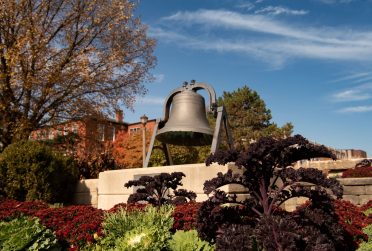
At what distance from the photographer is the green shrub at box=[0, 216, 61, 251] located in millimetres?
4820

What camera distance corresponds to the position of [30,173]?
34.6ft

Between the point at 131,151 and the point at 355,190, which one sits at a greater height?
the point at 131,151

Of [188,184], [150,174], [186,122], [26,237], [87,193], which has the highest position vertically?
[186,122]

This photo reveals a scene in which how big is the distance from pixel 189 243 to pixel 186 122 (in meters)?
4.50

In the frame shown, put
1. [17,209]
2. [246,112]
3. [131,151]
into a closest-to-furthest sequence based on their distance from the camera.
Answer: [17,209], [131,151], [246,112]

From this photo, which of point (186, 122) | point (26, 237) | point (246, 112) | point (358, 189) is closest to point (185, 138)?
point (186, 122)

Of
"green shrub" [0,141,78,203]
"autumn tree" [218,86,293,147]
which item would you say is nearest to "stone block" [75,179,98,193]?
"green shrub" [0,141,78,203]

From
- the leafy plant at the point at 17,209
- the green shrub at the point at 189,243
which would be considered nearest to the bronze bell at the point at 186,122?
the leafy plant at the point at 17,209

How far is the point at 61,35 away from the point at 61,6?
4.26ft

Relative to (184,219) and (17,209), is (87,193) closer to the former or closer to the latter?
(17,209)

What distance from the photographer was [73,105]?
1727cm

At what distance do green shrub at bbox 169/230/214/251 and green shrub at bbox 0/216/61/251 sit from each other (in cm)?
187

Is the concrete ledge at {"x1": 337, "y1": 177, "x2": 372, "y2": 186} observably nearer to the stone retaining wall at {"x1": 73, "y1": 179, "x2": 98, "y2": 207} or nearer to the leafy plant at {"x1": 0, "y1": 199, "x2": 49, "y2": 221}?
the leafy plant at {"x1": 0, "y1": 199, "x2": 49, "y2": 221}

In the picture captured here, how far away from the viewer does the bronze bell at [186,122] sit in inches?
329
